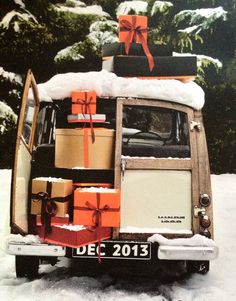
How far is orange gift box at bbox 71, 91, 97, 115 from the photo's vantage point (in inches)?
144

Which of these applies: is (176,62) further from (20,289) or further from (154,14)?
(154,14)

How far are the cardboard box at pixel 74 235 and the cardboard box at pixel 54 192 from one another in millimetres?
134

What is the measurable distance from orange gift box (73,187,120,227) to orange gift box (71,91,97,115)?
2.03 ft

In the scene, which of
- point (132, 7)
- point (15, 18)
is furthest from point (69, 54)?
point (132, 7)

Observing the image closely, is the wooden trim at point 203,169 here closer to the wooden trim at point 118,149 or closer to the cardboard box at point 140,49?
the wooden trim at point 118,149

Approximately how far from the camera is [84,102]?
3.67 m

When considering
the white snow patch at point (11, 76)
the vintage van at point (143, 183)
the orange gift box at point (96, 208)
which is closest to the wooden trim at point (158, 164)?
the vintage van at point (143, 183)

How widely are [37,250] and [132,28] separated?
7.23ft

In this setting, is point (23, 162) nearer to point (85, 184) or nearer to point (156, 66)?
point (85, 184)

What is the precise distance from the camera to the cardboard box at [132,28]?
4461 millimetres

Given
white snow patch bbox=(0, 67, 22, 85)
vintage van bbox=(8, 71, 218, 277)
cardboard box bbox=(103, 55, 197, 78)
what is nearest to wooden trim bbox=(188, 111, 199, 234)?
vintage van bbox=(8, 71, 218, 277)

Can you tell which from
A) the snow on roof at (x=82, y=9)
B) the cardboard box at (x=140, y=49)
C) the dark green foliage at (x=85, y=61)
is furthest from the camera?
the dark green foliage at (x=85, y=61)

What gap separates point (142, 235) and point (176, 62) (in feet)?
4.88

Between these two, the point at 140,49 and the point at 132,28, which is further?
the point at 132,28
